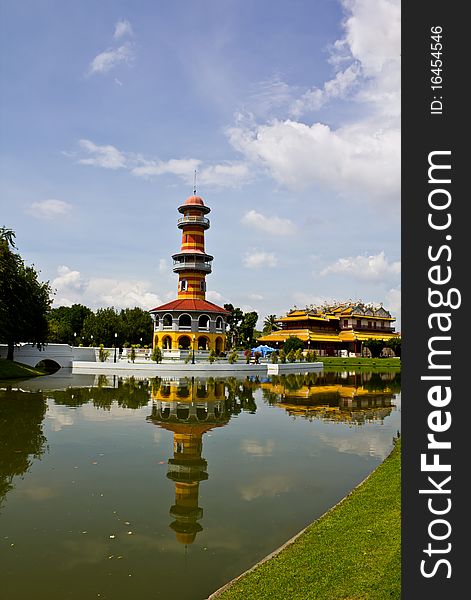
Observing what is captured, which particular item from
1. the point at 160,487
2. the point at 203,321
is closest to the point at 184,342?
the point at 203,321

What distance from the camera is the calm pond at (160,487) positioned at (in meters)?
7.03

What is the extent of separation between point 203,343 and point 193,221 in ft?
48.4

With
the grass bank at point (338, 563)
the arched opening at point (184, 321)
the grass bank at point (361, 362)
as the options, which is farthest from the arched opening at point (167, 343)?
the grass bank at point (338, 563)

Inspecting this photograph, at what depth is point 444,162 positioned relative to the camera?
448cm

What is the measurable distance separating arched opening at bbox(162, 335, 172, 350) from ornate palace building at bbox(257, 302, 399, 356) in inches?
1039

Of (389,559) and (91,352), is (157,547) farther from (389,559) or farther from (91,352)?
(91,352)

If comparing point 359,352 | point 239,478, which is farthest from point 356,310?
point 239,478

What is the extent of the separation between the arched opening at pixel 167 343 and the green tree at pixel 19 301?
1415 cm

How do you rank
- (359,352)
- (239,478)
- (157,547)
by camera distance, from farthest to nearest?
1. (359,352)
2. (239,478)
3. (157,547)

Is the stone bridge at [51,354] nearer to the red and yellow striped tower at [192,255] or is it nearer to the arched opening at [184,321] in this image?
the arched opening at [184,321]

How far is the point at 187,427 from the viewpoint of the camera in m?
18.6

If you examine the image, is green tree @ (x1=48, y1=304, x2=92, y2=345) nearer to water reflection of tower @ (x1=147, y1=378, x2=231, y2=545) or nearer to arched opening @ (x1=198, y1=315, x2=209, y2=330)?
arched opening @ (x1=198, y1=315, x2=209, y2=330)

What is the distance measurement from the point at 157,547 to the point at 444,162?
6.86 meters

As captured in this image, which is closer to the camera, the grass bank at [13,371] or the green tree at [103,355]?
the grass bank at [13,371]
